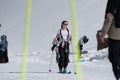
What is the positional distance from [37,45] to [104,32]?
5098cm

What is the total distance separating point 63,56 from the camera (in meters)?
15.1

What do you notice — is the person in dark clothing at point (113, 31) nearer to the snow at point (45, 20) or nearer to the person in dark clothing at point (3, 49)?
the person in dark clothing at point (3, 49)

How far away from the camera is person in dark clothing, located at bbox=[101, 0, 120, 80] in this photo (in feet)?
22.0

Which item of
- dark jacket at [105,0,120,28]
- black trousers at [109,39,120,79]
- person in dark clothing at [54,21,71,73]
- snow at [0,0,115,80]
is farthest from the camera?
snow at [0,0,115,80]

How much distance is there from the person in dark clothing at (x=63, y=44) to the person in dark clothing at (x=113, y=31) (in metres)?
7.57

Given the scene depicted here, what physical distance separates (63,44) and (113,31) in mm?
8070

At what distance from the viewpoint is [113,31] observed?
6859 mm

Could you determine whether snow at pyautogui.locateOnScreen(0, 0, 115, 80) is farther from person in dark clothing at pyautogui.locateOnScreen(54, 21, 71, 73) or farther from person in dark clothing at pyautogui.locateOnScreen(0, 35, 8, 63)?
person in dark clothing at pyautogui.locateOnScreen(54, 21, 71, 73)

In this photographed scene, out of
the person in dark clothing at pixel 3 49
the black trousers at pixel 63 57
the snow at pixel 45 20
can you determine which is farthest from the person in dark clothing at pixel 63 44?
the snow at pixel 45 20

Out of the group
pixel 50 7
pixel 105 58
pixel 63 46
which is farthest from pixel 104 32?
pixel 50 7

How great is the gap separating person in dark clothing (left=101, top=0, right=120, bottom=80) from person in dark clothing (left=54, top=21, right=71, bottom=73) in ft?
24.8

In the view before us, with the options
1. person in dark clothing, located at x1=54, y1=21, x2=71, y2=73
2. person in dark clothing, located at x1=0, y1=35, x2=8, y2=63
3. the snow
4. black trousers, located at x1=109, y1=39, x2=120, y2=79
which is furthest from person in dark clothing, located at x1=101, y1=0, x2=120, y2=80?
the snow

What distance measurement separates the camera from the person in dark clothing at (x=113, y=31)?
6.71 m

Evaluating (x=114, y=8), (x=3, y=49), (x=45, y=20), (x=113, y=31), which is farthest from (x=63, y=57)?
(x=45, y=20)
